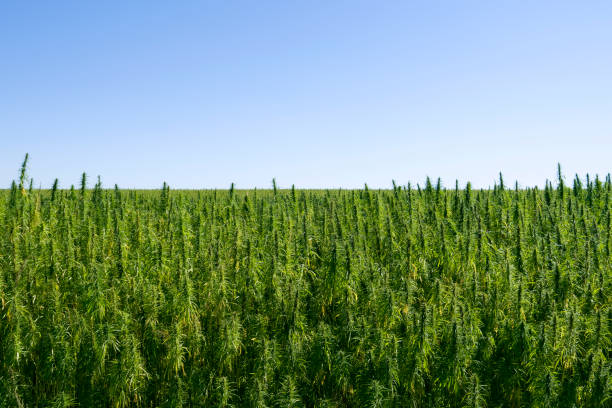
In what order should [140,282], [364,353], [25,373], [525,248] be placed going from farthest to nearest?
1. [525,248]
2. [140,282]
3. [25,373]
4. [364,353]

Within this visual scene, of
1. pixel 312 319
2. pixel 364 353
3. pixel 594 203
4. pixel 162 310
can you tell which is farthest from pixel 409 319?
pixel 594 203

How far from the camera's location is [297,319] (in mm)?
4242

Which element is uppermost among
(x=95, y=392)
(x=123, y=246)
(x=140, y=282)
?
(x=123, y=246)

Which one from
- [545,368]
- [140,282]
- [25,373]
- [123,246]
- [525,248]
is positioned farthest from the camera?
[525,248]

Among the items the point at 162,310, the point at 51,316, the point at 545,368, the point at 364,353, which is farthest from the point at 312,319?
the point at 51,316

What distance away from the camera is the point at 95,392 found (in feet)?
12.9

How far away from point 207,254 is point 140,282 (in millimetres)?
914

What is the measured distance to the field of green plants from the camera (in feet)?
12.5

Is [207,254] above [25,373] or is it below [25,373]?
above

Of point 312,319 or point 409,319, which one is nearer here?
point 409,319

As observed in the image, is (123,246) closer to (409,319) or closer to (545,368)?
(409,319)

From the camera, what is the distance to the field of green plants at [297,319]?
381 cm

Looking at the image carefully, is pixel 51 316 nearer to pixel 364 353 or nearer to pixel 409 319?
pixel 364 353

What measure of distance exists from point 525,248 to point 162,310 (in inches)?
184
